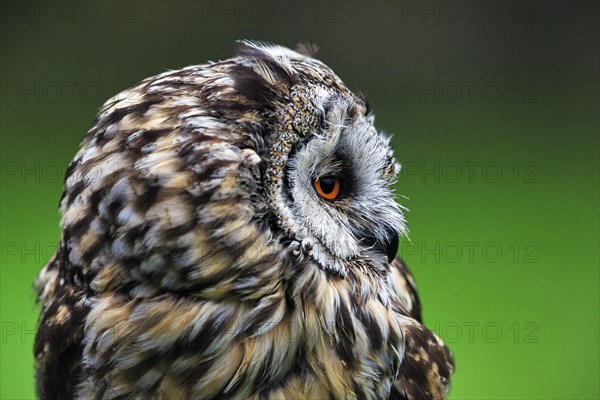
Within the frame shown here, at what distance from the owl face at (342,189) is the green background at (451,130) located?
315 centimetres

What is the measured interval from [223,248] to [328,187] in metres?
0.38

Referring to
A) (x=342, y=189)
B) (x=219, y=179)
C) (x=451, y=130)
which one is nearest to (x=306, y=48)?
(x=342, y=189)

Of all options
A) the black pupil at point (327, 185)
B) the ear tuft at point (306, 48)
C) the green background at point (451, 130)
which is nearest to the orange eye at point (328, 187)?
the black pupil at point (327, 185)

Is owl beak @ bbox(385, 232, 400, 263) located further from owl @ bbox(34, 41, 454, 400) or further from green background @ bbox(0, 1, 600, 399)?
green background @ bbox(0, 1, 600, 399)

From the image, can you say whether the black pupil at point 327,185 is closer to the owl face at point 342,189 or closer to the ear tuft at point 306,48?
the owl face at point 342,189

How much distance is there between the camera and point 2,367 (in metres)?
4.91

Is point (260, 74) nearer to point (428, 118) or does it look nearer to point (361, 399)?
point (361, 399)

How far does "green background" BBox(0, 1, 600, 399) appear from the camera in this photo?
5.71m

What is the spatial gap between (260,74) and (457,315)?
402 centimetres

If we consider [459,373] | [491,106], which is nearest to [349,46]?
[491,106]

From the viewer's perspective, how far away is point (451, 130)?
8109mm

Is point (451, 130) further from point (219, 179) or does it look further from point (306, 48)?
point (219, 179)

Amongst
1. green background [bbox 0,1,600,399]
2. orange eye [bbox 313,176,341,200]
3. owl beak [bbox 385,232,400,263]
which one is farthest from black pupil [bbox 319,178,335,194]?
green background [bbox 0,1,600,399]

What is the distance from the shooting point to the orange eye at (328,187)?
77.5 inches
